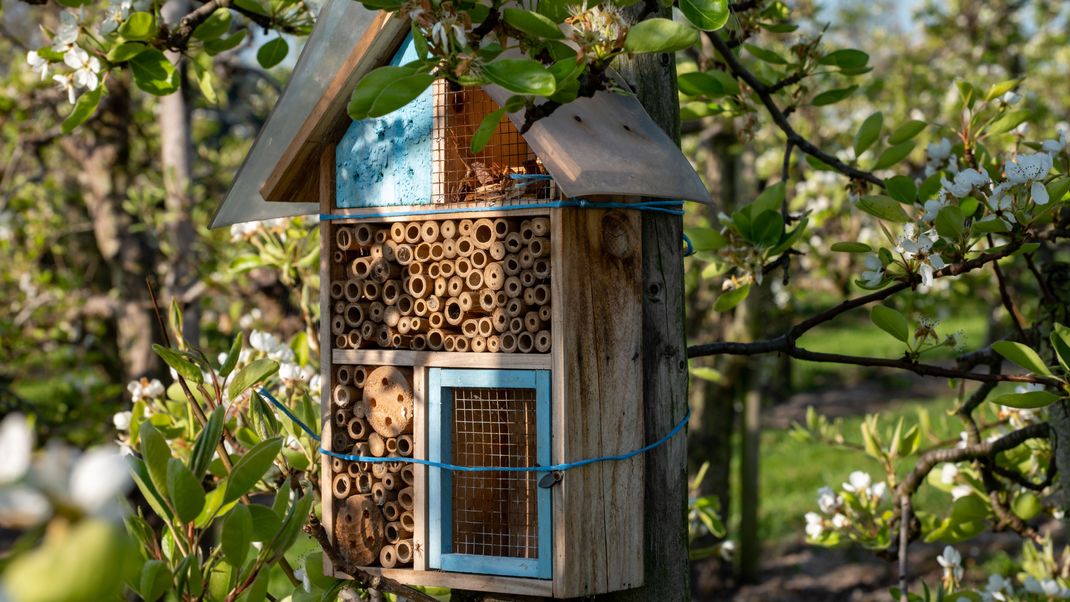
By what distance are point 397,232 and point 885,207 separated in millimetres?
1038

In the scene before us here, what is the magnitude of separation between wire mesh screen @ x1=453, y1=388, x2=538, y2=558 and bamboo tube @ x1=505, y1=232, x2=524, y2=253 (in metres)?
0.30

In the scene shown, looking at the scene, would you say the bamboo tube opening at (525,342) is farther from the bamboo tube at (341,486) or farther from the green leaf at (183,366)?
the green leaf at (183,366)

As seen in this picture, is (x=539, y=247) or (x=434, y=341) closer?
(x=539, y=247)

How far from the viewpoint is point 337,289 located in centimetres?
202

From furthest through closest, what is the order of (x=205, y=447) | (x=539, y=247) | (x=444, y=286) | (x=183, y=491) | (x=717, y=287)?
(x=717, y=287), (x=444, y=286), (x=539, y=247), (x=205, y=447), (x=183, y=491)

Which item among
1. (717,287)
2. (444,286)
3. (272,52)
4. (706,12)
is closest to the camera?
(706,12)

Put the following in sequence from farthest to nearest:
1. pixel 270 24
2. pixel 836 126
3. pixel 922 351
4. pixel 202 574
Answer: pixel 836 126 → pixel 270 24 → pixel 922 351 → pixel 202 574

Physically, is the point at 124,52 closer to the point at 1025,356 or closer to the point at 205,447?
the point at 205,447

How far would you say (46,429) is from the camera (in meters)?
4.59

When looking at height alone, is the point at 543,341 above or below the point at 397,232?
below

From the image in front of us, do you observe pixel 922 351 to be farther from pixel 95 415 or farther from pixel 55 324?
pixel 55 324

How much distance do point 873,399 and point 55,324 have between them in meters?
9.30

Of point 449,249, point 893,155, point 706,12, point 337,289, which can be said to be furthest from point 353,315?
point 893,155

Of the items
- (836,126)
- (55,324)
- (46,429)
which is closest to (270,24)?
(46,429)
